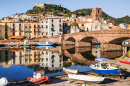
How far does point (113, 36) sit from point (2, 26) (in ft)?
201

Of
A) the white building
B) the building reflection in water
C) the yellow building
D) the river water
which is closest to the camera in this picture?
the river water

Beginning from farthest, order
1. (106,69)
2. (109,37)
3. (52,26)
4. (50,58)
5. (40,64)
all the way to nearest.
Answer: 1. (52,26)
2. (109,37)
3. (50,58)
4. (40,64)
5. (106,69)

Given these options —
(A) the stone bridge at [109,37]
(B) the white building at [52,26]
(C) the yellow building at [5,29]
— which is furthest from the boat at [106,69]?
(C) the yellow building at [5,29]

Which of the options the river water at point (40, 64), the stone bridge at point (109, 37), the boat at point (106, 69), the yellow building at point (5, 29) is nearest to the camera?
the boat at point (106, 69)

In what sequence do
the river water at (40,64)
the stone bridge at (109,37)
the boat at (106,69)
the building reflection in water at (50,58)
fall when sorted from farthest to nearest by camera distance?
the stone bridge at (109,37) < the building reflection in water at (50,58) < the river water at (40,64) < the boat at (106,69)

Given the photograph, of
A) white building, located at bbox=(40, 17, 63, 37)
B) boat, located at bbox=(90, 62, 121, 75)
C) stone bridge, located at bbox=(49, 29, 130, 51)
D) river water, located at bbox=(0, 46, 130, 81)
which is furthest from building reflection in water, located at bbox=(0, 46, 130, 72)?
white building, located at bbox=(40, 17, 63, 37)

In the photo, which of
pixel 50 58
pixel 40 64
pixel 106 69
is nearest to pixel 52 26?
pixel 50 58

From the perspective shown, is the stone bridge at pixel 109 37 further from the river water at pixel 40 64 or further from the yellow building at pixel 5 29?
the yellow building at pixel 5 29

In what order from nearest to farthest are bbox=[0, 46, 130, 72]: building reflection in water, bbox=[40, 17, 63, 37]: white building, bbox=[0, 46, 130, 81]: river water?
bbox=[0, 46, 130, 81]: river water
bbox=[0, 46, 130, 72]: building reflection in water
bbox=[40, 17, 63, 37]: white building

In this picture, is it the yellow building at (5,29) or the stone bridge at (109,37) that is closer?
the stone bridge at (109,37)

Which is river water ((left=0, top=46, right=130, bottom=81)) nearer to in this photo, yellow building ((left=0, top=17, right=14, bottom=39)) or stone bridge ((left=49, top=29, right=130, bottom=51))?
stone bridge ((left=49, top=29, right=130, bottom=51))

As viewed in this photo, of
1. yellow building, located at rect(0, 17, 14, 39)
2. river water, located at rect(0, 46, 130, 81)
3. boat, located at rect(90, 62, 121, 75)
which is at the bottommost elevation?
river water, located at rect(0, 46, 130, 81)

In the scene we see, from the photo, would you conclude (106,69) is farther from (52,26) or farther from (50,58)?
(52,26)

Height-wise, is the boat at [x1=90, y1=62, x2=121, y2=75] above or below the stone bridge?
below
